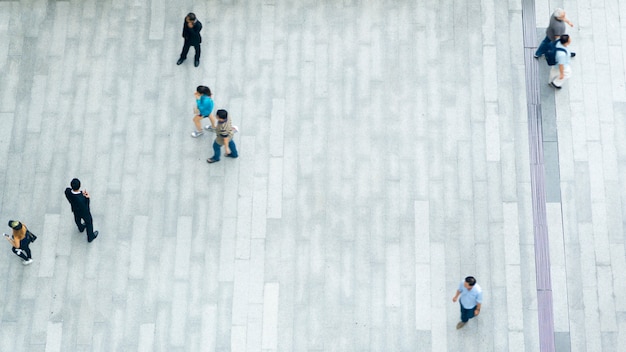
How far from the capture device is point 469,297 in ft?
38.6

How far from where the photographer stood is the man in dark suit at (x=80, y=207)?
1222cm

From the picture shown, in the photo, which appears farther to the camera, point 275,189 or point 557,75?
point 557,75

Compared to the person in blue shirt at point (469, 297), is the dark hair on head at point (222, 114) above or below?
above

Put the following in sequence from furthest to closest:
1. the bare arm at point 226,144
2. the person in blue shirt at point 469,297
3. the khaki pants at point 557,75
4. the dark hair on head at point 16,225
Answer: the khaki pants at point 557,75, the bare arm at point 226,144, the dark hair on head at point 16,225, the person in blue shirt at point 469,297

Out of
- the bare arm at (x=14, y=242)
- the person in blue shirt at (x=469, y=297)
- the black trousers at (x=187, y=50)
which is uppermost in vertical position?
the black trousers at (x=187, y=50)

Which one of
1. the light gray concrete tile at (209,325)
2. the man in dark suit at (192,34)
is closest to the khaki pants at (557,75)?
the man in dark suit at (192,34)

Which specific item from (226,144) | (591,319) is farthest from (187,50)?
(591,319)

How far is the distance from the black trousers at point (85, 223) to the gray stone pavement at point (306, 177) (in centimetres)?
23

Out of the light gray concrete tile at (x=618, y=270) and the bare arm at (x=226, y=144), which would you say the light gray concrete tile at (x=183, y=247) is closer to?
the bare arm at (x=226, y=144)

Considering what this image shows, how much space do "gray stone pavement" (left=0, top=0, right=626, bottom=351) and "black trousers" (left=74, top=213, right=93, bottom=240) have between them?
0.23 metres

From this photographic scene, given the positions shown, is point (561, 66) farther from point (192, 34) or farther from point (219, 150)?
point (192, 34)

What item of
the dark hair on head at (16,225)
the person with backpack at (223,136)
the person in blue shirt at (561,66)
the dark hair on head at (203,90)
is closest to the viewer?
the dark hair on head at (16,225)

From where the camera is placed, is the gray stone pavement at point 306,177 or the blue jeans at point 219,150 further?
the blue jeans at point 219,150

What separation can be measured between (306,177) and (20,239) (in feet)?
16.2
